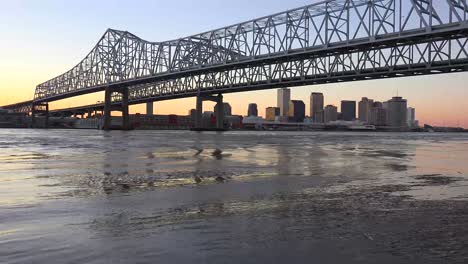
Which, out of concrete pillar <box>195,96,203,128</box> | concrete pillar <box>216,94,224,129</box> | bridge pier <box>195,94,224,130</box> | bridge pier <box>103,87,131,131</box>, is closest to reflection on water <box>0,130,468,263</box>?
concrete pillar <box>195,96,203,128</box>

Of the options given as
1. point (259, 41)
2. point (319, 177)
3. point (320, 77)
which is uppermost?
point (259, 41)

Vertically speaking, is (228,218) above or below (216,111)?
below

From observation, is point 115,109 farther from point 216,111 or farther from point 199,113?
point 216,111

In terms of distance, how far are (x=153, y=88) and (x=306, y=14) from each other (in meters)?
85.8

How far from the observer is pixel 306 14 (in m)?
119

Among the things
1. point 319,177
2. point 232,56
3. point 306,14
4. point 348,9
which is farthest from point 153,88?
point 319,177

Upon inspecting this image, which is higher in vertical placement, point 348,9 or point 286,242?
point 348,9

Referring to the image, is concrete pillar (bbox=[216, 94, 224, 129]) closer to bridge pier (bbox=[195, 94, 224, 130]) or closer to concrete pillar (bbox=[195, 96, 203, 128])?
bridge pier (bbox=[195, 94, 224, 130])

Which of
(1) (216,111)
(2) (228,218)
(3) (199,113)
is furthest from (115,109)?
(2) (228,218)

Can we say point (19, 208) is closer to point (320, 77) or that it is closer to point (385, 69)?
point (385, 69)

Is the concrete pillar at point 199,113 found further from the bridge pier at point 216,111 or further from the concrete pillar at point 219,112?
the concrete pillar at point 219,112

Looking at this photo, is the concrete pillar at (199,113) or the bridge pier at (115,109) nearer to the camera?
the concrete pillar at (199,113)

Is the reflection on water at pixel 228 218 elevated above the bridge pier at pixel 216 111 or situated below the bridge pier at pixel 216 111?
below

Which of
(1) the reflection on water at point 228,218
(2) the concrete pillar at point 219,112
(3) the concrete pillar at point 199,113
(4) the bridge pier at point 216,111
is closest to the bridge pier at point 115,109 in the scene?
(3) the concrete pillar at point 199,113
